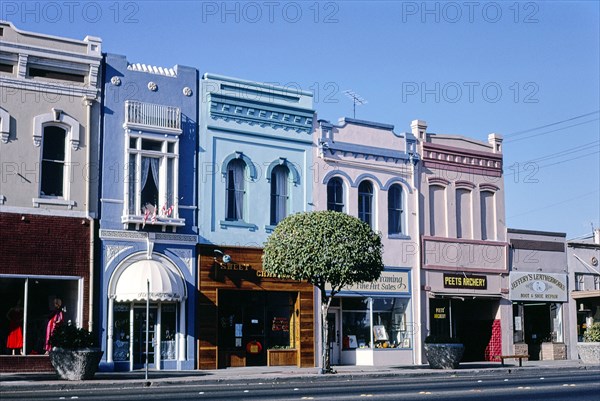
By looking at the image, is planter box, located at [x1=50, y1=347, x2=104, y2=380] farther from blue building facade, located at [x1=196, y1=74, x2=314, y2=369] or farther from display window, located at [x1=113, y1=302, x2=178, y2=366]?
blue building facade, located at [x1=196, y1=74, x2=314, y2=369]

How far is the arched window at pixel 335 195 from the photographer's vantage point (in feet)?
112

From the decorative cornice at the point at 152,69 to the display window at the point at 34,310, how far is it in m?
7.50

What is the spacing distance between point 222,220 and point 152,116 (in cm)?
446

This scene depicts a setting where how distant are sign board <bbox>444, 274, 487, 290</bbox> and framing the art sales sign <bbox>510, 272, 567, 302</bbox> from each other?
5.87 ft

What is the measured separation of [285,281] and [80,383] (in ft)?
36.2

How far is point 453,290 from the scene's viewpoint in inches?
1454

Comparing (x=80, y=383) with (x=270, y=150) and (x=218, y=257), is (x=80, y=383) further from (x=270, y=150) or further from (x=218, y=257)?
(x=270, y=150)

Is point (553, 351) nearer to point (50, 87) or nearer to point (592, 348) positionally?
point (592, 348)

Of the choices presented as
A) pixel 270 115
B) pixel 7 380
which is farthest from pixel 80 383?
pixel 270 115

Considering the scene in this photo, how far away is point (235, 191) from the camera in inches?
1257

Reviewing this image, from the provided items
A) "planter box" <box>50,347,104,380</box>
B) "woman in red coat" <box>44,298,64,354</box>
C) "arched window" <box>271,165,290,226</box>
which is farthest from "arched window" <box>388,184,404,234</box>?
"planter box" <box>50,347,104,380</box>

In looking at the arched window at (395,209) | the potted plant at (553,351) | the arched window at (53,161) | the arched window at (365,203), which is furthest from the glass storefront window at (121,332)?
the potted plant at (553,351)

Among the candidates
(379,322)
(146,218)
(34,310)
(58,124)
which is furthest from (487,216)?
(34,310)

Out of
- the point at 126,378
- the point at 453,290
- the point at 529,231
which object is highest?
the point at 529,231
